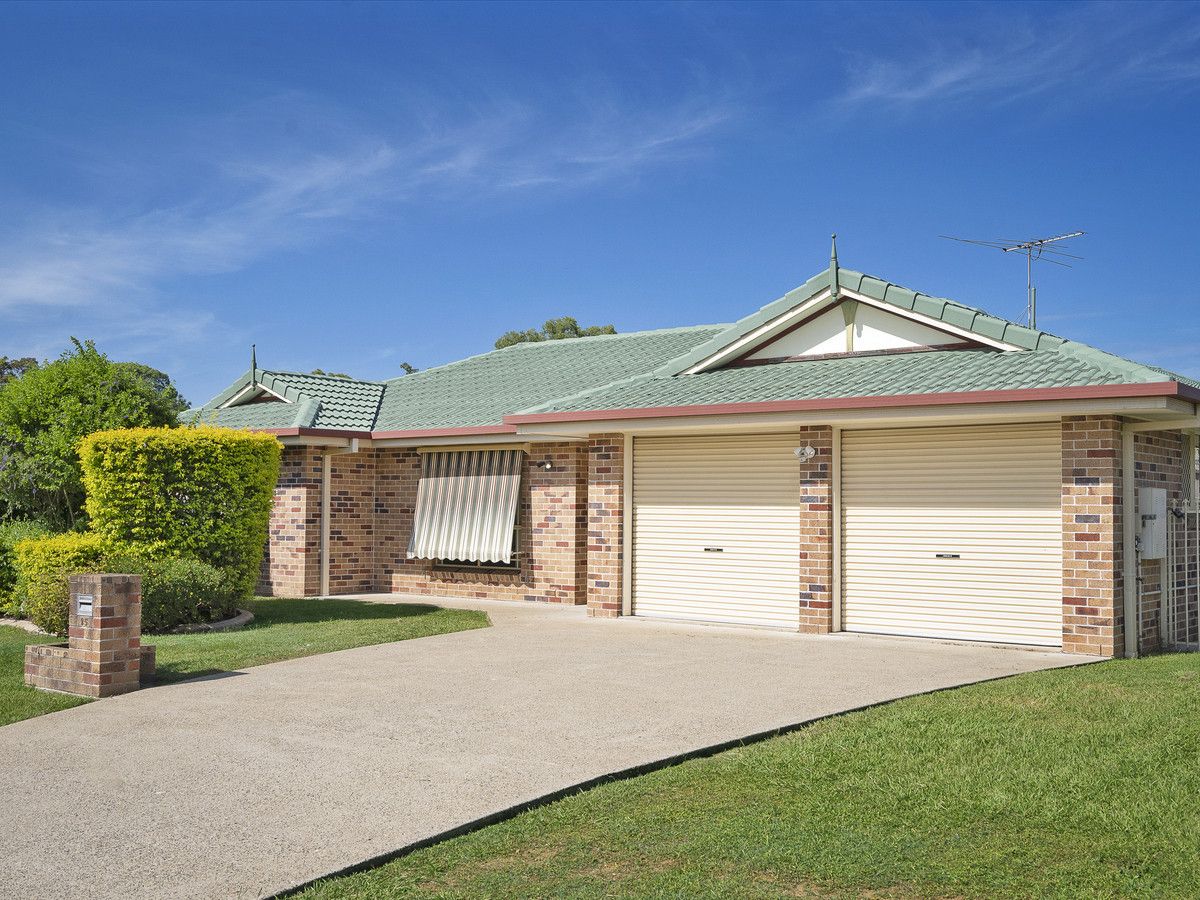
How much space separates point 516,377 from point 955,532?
937 centimetres

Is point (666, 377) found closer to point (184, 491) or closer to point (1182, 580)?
point (184, 491)

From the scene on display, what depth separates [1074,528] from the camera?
10844mm

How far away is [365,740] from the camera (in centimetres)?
708

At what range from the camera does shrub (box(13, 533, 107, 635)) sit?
11938mm

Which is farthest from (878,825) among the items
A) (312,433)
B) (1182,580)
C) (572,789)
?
(312,433)

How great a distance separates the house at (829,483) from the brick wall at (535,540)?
0.15 feet

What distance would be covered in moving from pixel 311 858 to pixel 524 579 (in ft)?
38.2

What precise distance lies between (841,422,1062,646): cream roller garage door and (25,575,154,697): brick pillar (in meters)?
7.59

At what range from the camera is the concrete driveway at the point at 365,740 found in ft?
16.4

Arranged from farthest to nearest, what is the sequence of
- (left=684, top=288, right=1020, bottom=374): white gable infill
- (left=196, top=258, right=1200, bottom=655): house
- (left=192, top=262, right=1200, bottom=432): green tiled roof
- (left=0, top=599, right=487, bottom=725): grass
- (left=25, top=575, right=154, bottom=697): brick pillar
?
(left=684, top=288, right=1020, bottom=374): white gable infill → (left=192, top=262, right=1200, bottom=432): green tiled roof → (left=196, top=258, right=1200, bottom=655): house → (left=0, top=599, right=487, bottom=725): grass → (left=25, top=575, right=154, bottom=697): brick pillar

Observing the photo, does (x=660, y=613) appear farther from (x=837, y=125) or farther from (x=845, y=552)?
(x=837, y=125)

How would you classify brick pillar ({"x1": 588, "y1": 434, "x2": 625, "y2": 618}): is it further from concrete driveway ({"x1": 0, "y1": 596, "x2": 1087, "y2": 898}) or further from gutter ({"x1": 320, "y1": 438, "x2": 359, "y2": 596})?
gutter ({"x1": 320, "y1": 438, "x2": 359, "y2": 596})

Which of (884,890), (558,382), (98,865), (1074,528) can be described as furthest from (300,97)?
(884,890)

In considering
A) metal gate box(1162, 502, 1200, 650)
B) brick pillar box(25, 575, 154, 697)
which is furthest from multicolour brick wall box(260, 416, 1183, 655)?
brick pillar box(25, 575, 154, 697)
